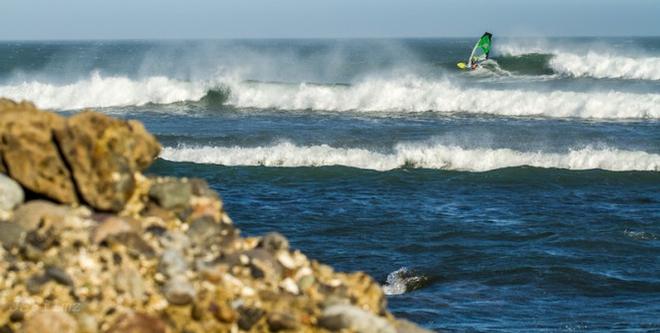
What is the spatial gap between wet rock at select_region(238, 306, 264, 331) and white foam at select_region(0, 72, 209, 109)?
42124 mm

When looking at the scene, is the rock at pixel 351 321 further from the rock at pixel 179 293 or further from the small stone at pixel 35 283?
the small stone at pixel 35 283

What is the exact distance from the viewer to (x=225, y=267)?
593cm

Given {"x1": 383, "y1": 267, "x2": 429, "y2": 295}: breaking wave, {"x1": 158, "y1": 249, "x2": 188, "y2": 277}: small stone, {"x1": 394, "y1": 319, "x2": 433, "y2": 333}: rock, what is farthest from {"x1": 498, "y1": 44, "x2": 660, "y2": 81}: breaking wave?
{"x1": 158, "y1": 249, "x2": 188, "y2": 277}: small stone

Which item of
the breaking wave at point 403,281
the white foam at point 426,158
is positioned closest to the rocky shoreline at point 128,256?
the breaking wave at point 403,281

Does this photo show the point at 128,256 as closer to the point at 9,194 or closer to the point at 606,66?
the point at 9,194

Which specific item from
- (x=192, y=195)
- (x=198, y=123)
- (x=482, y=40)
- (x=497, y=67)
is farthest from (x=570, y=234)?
(x=497, y=67)

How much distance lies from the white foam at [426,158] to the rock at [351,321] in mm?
20301

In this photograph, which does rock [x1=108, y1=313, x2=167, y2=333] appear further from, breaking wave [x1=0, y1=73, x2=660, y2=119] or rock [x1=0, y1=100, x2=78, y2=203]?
breaking wave [x1=0, y1=73, x2=660, y2=119]

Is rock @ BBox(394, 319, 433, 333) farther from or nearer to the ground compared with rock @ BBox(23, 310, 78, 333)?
nearer to the ground

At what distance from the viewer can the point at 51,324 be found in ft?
18.0

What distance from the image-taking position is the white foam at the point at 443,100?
4041 centimetres

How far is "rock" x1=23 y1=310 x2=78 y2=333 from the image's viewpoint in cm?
547

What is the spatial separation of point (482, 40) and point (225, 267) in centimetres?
4385

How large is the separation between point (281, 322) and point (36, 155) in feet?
6.61
